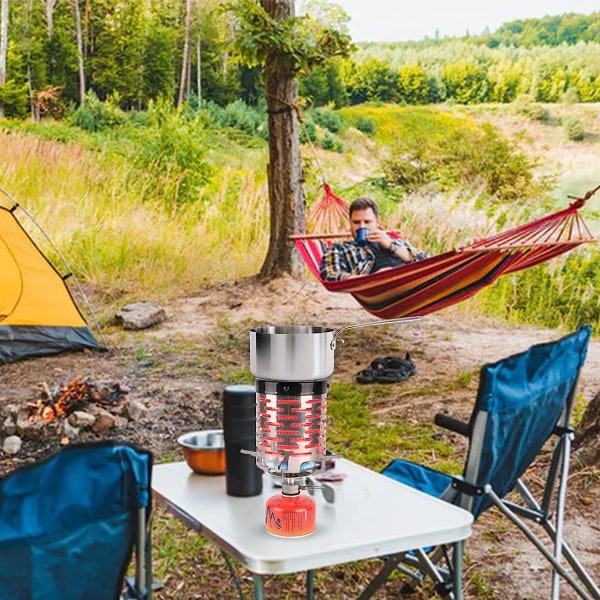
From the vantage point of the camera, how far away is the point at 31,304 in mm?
4328

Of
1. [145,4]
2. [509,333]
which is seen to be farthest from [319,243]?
[145,4]

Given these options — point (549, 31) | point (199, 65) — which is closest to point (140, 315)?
point (199, 65)

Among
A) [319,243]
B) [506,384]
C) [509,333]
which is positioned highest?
[506,384]

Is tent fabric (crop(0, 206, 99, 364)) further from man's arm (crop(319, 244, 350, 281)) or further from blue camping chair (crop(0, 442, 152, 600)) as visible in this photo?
blue camping chair (crop(0, 442, 152, 600))

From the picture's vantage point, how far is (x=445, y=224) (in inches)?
253

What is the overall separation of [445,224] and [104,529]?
555 cm

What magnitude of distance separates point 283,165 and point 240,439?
12.4ft

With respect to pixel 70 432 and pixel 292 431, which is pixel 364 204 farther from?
pixel 292 431

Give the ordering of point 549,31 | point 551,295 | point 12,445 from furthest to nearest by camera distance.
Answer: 1. point 549,31
2. point 551,295
3. point 12,445

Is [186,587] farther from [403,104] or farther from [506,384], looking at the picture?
[403,104]

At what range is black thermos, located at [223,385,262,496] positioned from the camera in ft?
4.29

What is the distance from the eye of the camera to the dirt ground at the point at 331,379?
212 cm

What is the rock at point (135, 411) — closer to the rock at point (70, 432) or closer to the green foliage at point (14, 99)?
the rock at point (70, 432)

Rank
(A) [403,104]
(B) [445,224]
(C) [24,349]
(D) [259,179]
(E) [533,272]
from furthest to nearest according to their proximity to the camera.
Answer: (A) [403,104] < (D) [259,179] < (B) [445,224] < (E) [533,272] < (C) [24,349]
